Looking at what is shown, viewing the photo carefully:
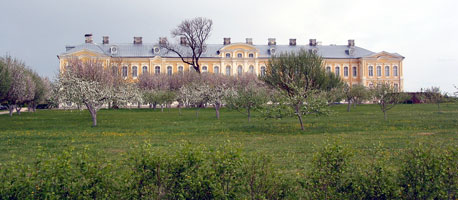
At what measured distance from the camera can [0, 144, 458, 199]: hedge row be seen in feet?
18.0

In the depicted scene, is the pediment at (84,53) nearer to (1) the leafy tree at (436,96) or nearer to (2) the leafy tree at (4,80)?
(2) the leafy tree at (4,80)

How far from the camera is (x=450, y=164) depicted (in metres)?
6.07

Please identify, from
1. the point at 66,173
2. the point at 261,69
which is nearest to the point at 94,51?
the point at 261,69

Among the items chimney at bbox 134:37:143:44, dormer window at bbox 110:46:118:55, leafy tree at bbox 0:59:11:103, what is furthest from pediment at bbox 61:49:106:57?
leafy tree at bbox 0:59:11:103

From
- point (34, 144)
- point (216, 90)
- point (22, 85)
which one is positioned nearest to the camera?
point (34, 144)

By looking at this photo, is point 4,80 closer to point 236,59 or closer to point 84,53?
point 84,53

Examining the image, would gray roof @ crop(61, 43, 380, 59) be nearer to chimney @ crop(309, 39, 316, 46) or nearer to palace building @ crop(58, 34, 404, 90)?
palace building @ crop(58, 34, 404, 90)

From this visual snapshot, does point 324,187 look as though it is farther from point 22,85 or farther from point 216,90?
point 22,85

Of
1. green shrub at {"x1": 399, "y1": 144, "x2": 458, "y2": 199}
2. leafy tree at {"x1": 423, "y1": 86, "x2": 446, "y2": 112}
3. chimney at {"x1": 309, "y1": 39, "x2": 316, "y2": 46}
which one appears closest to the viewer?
green shrub at {"x1": 399, "y1": 144, "x2": 458, "y2": 199}

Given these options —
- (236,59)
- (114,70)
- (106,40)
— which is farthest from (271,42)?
(114,70)

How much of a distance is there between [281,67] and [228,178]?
1329 inches

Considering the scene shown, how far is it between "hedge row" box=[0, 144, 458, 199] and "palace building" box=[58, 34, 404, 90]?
64130 millimetres

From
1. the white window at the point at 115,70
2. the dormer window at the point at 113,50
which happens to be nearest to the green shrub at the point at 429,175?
the white window at the point at 115,70

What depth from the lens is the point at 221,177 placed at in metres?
5.86
